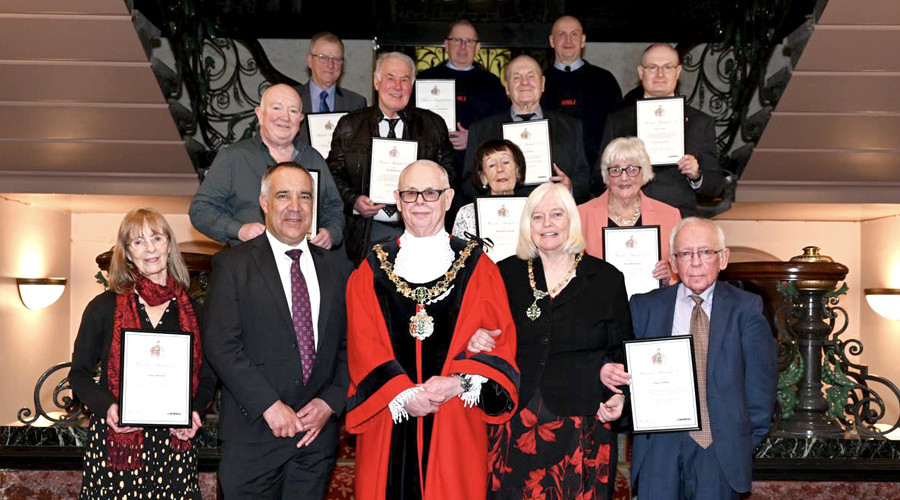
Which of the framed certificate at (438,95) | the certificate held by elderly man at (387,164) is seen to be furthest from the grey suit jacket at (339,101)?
the certificate held by elderly man at (387,164)

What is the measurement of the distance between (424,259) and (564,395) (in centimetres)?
67

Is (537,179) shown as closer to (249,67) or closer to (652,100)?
(652,100)

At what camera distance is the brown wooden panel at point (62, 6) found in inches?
237

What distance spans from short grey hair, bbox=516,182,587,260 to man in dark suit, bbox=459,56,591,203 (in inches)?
53.8

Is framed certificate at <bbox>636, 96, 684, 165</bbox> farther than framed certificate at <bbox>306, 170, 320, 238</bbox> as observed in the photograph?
Yes

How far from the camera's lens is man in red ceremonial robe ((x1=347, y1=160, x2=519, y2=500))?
3.36 metres

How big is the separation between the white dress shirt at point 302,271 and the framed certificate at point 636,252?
1260 millimetres

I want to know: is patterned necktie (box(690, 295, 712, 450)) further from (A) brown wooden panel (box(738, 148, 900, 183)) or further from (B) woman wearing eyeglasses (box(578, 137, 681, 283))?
(A) brown wooden panel (box(738, 148, 900, 183))

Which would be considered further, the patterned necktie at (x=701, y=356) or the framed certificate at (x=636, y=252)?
the framed certificate at (x=636, y=252)

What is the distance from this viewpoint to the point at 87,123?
713cm

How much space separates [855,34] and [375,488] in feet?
15.2

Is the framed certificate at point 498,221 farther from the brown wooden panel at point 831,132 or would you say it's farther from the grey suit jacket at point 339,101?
the brown wooden panel at point 831,132

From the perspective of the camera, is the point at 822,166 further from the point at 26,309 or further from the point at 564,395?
the point at 26,309

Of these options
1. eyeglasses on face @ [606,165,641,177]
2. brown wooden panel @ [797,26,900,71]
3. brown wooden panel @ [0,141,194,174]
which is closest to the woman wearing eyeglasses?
eyeglasses on face @ [606,165,641,177]
